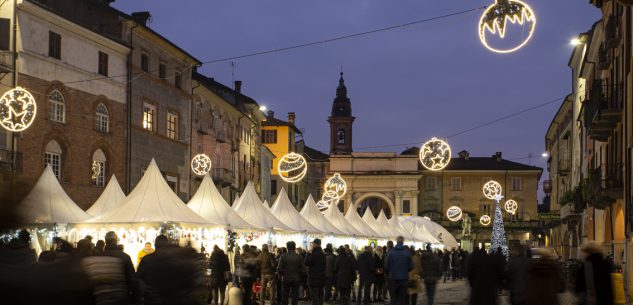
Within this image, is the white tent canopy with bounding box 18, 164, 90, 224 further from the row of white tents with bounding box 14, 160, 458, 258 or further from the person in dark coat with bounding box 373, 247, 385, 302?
the person in dark coat with bounding box 373, 247, 385, 302

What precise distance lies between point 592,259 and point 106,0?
109 ft

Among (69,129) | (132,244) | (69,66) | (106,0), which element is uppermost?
(106,0)

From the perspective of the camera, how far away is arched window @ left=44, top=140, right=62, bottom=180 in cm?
3359

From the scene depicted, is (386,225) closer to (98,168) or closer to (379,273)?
(98,168)

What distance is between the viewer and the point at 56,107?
3428 centimetres

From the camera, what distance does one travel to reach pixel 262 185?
233ft

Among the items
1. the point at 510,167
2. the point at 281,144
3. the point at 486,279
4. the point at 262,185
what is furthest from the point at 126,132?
the point at 510,167

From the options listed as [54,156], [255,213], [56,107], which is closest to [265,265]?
[255,213]

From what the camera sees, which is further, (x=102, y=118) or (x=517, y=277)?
(x=102, y=118)

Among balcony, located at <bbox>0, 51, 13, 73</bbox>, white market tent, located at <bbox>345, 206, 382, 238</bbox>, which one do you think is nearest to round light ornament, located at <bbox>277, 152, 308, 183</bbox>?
white market tent, located at <bbox>345, 206, 382, 238</bbox>

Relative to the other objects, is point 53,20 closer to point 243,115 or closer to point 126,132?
point 126,132

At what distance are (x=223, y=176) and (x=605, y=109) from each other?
91.5 feet

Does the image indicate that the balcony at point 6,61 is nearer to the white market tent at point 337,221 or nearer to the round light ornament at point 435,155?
the round light ornament at point 435,155

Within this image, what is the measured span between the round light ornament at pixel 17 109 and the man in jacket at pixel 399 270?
9844mm
